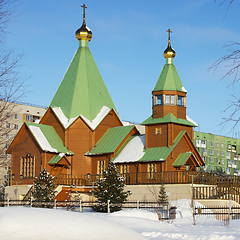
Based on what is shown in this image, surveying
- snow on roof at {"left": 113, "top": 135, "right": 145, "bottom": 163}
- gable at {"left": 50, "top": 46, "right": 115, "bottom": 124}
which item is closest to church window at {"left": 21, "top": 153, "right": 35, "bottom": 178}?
gable at {"left": 50, "top": 46, "right": 115, "bottom": 124}

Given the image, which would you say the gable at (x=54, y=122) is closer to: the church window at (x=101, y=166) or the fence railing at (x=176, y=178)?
the church window at (x=101, y=166)

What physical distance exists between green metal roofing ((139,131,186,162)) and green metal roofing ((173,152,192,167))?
38.2 inches

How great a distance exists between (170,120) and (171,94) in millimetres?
2095

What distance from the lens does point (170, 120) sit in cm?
3156

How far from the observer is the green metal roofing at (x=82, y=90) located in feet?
120

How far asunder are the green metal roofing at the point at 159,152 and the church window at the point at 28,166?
852 cm

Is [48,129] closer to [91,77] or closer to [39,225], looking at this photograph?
[91,77]

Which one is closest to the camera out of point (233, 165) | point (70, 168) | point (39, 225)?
point (39, 225)

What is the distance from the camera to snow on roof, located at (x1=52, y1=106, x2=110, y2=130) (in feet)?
117

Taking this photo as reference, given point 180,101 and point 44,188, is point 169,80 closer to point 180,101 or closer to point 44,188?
point 180,101

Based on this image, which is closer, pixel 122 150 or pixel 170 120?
pixel 170 120

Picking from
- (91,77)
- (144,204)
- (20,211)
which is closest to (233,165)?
(91,77)

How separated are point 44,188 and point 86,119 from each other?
27.6ft

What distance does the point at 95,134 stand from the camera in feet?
118
